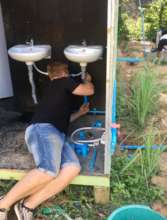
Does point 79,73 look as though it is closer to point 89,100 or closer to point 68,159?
point 89,100

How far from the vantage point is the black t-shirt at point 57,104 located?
8.16ft

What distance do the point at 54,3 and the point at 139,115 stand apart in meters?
1.44

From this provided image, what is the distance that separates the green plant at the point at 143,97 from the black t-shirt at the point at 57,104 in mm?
1052

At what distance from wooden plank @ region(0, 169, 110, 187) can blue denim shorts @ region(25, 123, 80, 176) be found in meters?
0.13

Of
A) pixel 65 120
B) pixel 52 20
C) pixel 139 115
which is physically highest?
pixel 52 20

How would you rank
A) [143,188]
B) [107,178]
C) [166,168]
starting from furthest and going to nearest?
[166,168] < [143,188] < [107,178]

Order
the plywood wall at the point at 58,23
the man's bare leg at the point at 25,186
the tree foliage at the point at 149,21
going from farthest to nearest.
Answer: the tree foliage at the point at 149,21, the plywood wall at the point at 58,23, the man's bare leg at the point at 25,186

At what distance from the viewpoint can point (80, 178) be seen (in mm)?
2350

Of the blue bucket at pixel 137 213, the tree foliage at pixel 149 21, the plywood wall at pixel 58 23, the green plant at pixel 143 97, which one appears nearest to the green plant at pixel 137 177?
the blue bucket at pixel 137 213

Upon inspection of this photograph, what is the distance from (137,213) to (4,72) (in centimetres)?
221

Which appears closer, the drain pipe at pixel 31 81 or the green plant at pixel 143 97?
the drain pipe at pixel 31 81

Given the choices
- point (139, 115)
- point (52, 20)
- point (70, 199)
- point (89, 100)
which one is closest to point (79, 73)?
point (89, 100)

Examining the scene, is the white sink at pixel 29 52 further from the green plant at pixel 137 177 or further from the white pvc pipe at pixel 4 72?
the green plant at pixel 137 177

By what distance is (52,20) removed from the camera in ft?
9.84
